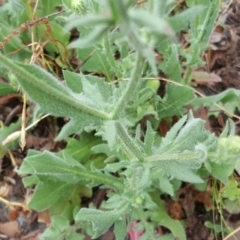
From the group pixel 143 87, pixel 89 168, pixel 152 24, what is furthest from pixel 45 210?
pixel 152 24

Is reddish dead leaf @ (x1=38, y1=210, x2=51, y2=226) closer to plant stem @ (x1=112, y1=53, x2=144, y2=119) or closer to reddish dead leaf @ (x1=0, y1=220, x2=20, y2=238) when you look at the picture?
reddish dead leaf @ (x1=0, y1=220, x2=20, y2=238)

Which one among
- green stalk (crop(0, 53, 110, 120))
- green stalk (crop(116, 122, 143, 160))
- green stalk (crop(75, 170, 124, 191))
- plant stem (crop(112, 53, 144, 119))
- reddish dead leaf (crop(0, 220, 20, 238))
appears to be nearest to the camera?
plant stem (crop(112, 53, 144, 119))

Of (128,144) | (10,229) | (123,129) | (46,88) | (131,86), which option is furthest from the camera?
(10,229)

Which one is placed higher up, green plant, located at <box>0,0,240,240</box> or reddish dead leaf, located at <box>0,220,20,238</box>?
green plant, located at <box>0,0,240,240</box>

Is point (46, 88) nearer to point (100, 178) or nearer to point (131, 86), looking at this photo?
point (131, 86)

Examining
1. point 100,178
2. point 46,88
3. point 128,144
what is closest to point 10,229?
point 100,178

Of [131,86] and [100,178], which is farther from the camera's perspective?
[100,178]

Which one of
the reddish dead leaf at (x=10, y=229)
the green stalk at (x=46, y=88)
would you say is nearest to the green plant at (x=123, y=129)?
the green stalk at (x=46, y=88)

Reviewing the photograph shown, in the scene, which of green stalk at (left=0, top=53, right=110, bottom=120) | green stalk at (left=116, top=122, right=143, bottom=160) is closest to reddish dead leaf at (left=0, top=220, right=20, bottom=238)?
green stalk at (left=116, top=122, right=143, bottom=160)
